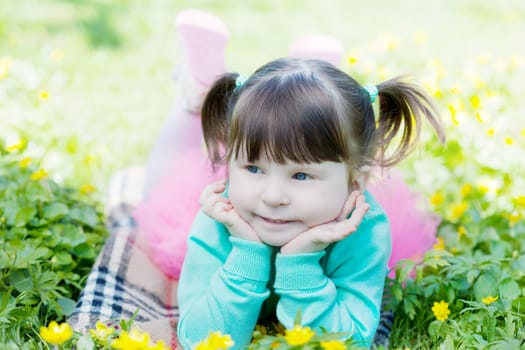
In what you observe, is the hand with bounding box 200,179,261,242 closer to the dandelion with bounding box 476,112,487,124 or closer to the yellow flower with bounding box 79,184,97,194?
the yellow flower with bounding box 79,184,97,194

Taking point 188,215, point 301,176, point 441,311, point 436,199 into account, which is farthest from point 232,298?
point 436,199

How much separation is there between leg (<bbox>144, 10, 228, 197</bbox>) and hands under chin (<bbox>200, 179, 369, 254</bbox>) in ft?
2.54

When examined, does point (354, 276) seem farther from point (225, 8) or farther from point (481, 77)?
point (225, 8)

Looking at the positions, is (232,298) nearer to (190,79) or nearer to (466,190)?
(190,79)

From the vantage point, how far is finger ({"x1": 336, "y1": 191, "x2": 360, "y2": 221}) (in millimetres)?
2000

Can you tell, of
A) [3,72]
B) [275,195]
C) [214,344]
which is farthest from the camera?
[3,72]

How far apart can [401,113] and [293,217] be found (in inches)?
20.8

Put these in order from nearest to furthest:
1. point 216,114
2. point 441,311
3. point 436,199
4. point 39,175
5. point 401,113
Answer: point 441,311 → point 401,113 → point 216,114 → point 39,175 → point 436,199

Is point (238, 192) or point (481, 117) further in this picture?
point (481, 117)

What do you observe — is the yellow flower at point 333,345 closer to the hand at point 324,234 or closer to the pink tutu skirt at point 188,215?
the hand at point 324,234

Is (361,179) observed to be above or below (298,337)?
above

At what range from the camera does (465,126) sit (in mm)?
3219

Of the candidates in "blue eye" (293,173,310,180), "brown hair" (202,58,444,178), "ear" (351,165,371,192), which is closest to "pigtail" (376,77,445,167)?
"brown hair" (202,58,444,178)

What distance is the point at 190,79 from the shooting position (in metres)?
2.76
